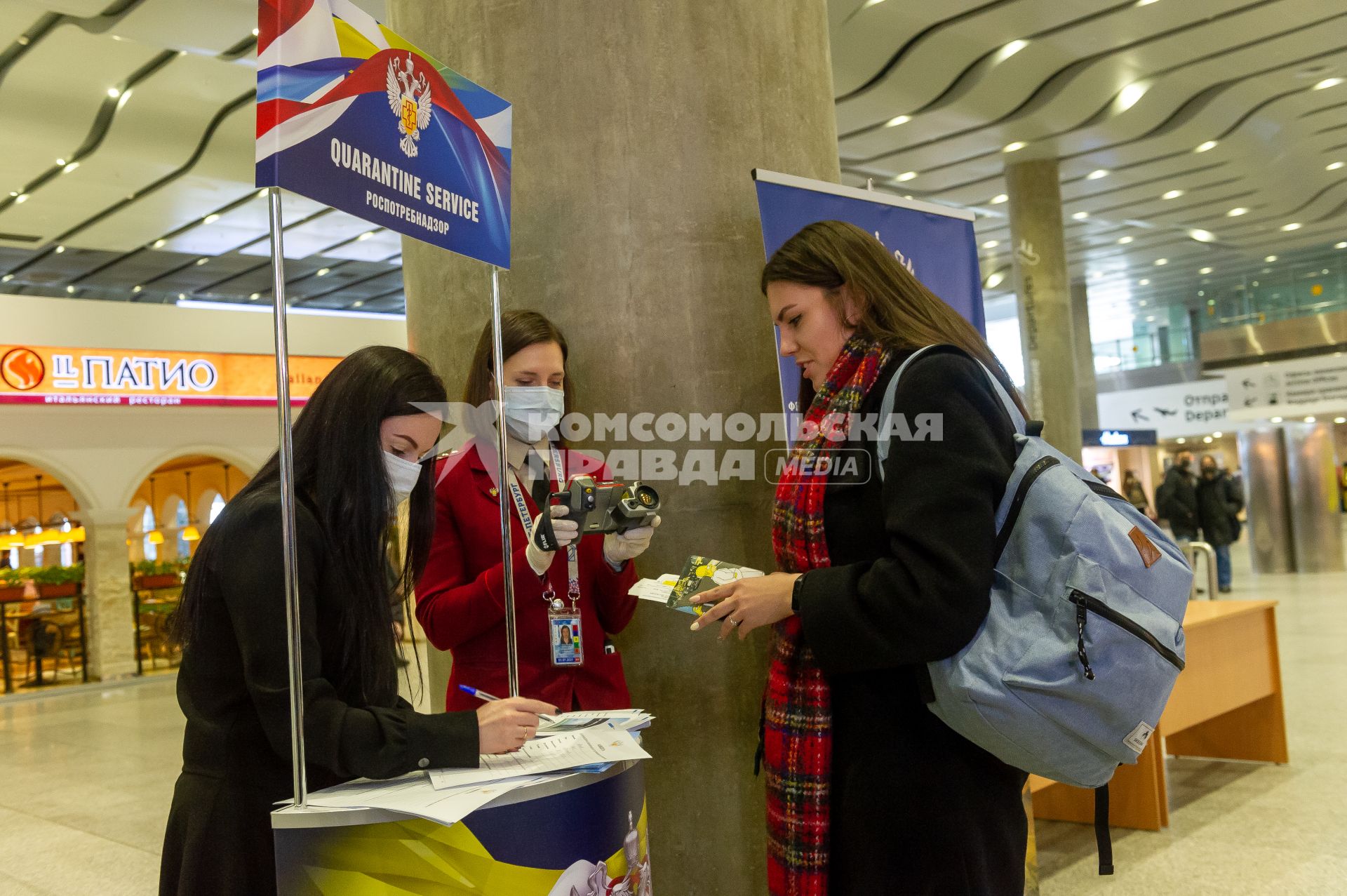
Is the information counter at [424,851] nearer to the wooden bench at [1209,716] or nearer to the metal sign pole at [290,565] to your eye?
the metal sign pole at [290,565]

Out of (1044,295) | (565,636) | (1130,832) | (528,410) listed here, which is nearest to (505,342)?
(528,410)

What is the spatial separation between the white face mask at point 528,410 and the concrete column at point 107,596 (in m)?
12.0

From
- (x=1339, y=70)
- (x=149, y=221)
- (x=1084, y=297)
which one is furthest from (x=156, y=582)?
(x=1084, y=297)

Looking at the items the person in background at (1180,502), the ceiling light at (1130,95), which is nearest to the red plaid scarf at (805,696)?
the ceiling light at (1130,95)

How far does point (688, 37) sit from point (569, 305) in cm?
73

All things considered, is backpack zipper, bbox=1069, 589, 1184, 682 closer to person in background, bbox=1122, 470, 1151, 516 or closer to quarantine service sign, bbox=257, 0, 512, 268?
quarantine service sign, bbox=257, 0, 512, 268

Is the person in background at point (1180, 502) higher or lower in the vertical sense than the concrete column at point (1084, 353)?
lower

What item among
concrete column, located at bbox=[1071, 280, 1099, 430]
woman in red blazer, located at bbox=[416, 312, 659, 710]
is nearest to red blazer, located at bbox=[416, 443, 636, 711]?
woman in red blazer, located at bbox=[416, 312, 659, 710]

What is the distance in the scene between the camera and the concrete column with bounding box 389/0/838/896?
101 inches

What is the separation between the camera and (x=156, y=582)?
12.7 meters

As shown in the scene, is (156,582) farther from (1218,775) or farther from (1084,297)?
(1084,297)

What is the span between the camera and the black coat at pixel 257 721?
143 cm

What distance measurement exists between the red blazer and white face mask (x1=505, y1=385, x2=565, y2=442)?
0.08 meters

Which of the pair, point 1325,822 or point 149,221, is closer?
point 1325,822
